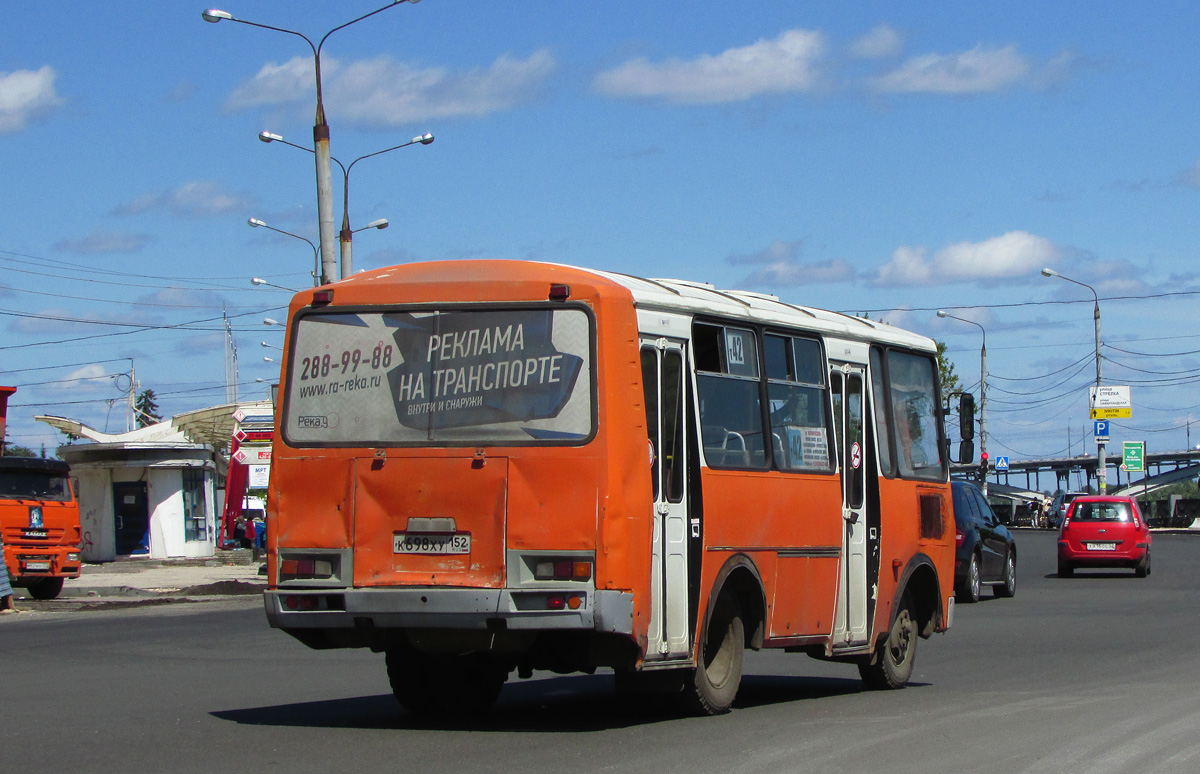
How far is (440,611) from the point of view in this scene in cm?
932

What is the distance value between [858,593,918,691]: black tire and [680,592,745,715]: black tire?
2.37 m

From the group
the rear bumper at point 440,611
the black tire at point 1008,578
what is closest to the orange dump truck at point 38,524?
the black tire at point 1008,578

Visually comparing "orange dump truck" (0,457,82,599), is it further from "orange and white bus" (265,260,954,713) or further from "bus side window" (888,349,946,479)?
"orange and white bus" (265,260,954,713)

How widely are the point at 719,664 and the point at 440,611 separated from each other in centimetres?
225

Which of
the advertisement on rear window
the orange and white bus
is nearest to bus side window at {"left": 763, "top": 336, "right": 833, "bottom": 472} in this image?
the orange and white bus

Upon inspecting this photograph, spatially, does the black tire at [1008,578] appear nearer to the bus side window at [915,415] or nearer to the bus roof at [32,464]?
the bus side window at [915,415]

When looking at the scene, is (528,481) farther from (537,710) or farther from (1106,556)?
(1106,556)

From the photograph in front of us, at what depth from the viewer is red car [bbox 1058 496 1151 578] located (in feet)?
106

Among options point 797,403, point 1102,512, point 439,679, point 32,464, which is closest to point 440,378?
point 439,679

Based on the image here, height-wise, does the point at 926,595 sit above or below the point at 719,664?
above

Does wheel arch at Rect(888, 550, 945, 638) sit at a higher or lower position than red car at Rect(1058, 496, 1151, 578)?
higher

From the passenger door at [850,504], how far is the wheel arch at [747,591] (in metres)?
1.30

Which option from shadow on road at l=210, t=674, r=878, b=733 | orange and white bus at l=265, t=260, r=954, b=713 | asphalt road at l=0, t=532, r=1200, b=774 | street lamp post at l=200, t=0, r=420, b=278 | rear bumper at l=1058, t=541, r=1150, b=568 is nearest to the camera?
asphalt road at l=0, t=532, r=1200, b=774

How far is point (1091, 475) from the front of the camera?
13838 cm
